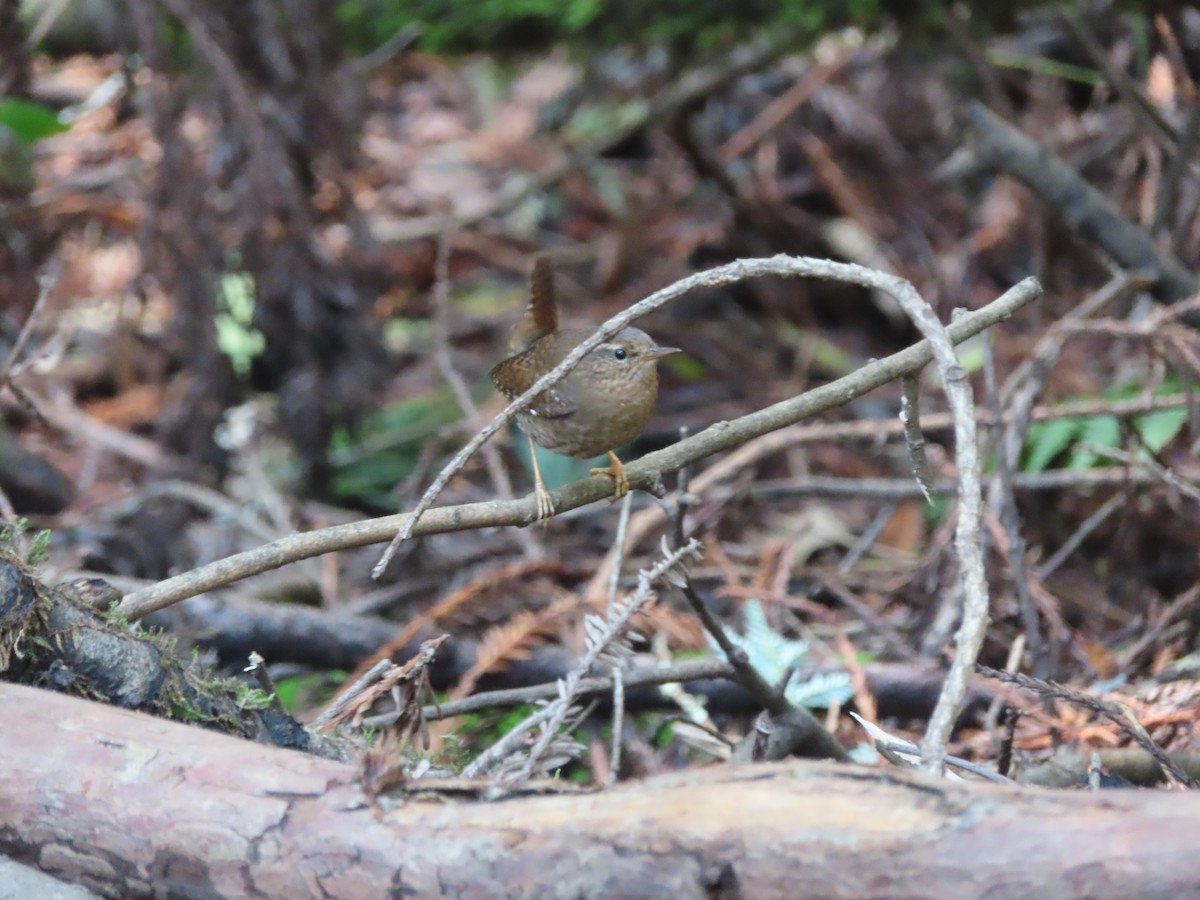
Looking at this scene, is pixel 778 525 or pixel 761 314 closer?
pixel 778 525

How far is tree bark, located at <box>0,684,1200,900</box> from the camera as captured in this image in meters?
1.18

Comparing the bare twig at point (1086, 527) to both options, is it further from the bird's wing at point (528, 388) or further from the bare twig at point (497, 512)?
the bare twig at point (497, 512)

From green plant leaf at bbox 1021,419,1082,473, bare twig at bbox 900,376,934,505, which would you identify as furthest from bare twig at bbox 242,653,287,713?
green plant leaf at bbox 1021,419,1082,473

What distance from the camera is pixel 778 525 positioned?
14.9 feet

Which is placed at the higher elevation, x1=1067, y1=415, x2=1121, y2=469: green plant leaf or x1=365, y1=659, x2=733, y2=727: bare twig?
x1=365, y1=659, x2=733, y2=727: bare twig

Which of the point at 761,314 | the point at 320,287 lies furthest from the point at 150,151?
the point at 761,314

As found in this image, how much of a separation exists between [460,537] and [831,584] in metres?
1.60

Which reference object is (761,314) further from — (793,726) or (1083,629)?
(793,726)

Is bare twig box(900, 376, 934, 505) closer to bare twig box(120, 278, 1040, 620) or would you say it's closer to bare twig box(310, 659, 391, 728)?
bare twig box(120, 278, 1040, 620)

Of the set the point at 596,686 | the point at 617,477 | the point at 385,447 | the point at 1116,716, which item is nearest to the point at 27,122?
the point at 385,447

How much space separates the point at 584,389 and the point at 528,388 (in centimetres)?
23

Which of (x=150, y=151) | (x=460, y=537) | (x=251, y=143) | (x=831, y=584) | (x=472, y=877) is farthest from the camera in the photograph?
(x=150, y=151)

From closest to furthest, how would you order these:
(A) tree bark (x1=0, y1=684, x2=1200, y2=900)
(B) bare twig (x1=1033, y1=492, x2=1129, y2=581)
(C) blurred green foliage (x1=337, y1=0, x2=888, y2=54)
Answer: (A) tree bark (x1=0, y1=684, x2=1200, y2=900), (B) bare twig (x1=1033, y1=492, x2=1129, y2=581), (C) blurred green foliage (x1=337, y1=0, x2=888, y2=54)

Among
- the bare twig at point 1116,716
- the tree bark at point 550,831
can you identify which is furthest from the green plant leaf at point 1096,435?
the tree bark at point 550,831
